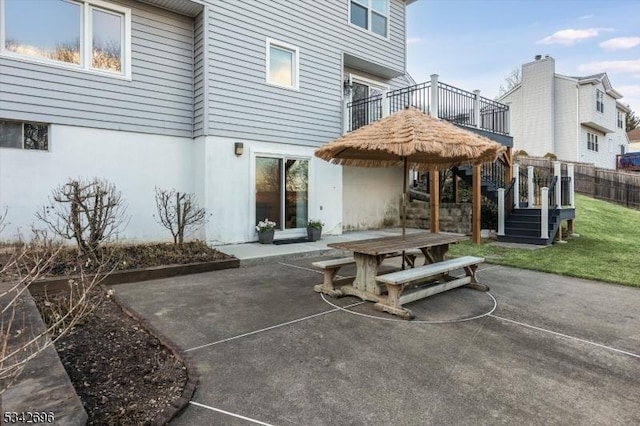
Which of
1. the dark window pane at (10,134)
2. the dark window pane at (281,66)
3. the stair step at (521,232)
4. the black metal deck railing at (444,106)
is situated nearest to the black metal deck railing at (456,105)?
the black metal deck railing at (444,106)

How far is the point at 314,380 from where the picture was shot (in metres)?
2.86

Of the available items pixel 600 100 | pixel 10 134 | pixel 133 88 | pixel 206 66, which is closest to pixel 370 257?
pixel 206 66

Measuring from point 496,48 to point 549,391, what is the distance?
24.7 meters

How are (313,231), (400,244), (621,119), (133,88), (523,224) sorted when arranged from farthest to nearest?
(621,119) → (523,224) → (313,231) → (133,88) → (400,244)

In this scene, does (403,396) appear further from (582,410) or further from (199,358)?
(199,358)

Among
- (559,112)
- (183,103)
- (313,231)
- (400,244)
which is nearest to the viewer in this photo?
(400,244)

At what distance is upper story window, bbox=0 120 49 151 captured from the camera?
259 inches

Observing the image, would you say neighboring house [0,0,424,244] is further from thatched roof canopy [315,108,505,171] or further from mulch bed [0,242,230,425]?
thatched roof canopy [315,108,505,171]

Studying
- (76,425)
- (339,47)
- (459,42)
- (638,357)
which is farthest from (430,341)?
(459,42)

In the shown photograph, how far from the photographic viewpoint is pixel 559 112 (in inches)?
969

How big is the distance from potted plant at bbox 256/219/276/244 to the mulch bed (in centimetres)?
421

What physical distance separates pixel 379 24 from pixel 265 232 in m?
8.03

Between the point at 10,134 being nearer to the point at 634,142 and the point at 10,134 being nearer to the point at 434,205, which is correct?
the point at 434,205

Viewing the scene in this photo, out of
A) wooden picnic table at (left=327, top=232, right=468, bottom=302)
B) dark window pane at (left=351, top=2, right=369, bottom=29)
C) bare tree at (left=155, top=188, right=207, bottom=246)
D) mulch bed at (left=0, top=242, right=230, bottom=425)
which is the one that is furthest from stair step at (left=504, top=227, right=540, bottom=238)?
mulch bed at (left=0, top=242, right=230, bottom=425)
